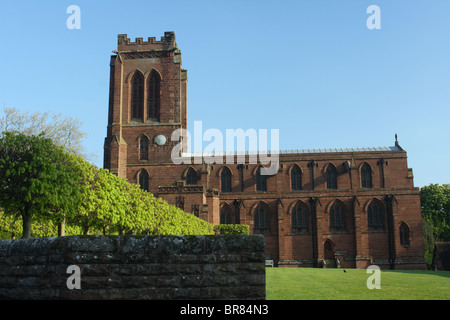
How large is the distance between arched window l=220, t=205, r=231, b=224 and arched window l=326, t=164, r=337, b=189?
41.1ft

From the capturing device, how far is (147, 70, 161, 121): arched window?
2344 inches

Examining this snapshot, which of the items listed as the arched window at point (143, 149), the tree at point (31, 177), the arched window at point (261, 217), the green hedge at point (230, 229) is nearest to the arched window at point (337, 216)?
the arched window at point (261, 217)

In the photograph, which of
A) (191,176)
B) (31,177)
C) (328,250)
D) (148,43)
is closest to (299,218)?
(328,250)

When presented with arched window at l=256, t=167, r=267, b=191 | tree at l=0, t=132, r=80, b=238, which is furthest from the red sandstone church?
tree at l=0, t=132, r=80, b=238

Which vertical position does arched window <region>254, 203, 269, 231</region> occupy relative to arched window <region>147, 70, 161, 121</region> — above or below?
below

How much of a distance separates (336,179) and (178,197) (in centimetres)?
2054

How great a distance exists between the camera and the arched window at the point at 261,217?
56.8 metres

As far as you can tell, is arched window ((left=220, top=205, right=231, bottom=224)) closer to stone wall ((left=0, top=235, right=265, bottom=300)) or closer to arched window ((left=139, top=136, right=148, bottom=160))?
arched window ((left=139, top=136, right=148, bottom=160))

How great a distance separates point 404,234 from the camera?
55.2 m

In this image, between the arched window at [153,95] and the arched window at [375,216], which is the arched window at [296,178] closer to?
the arched window at [375,216]

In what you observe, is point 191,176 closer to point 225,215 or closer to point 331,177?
point 225,215

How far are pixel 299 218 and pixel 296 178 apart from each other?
16.7ft
